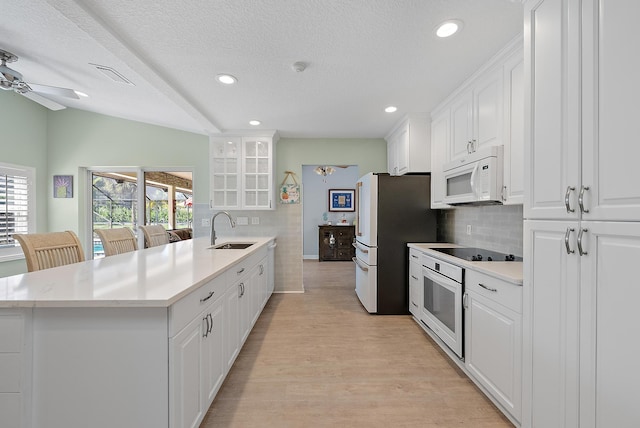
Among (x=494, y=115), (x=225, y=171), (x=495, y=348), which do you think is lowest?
(x=495, y=348)

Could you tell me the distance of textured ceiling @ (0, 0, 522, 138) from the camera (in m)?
1.60

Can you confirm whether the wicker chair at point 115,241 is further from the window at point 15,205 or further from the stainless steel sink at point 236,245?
the window at point 15,205

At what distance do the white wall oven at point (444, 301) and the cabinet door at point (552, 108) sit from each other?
36.1 inches

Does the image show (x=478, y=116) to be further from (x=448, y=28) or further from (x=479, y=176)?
(x=448, y=28)

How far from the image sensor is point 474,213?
2.84 m

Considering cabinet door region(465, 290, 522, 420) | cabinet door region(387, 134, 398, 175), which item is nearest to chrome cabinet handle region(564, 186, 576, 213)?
cabinet door region(465, 290, 522, 420)

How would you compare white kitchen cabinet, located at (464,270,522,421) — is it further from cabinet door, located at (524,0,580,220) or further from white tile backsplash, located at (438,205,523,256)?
white tile backsplash, located at (438,205,523,256)

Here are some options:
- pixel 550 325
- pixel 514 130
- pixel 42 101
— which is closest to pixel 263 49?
pixel 514 130

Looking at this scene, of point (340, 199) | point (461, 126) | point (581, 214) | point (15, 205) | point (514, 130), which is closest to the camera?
point (581, 214)

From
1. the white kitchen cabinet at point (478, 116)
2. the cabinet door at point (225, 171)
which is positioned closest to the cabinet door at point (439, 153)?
the white kitchen cabinet at point (478, 116)

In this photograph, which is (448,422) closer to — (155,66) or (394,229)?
(394,229)

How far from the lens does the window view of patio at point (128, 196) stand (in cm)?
439

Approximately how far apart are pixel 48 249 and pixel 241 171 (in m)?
2.29

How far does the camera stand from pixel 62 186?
4.23 meters
